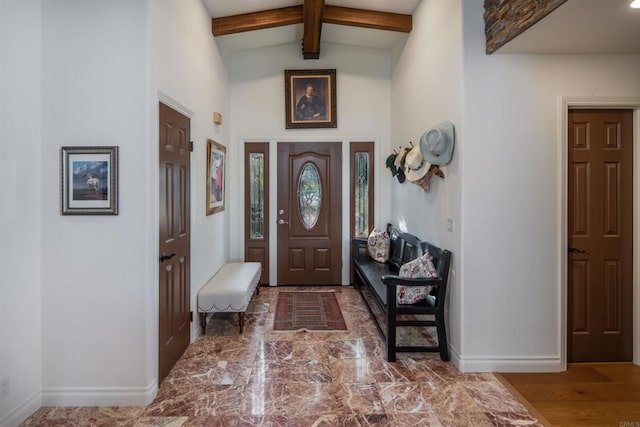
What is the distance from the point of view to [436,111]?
129 inches

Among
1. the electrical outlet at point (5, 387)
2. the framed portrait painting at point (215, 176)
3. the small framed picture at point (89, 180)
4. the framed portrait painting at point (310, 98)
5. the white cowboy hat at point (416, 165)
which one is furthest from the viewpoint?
the framed portrait painting at point (310, 98)

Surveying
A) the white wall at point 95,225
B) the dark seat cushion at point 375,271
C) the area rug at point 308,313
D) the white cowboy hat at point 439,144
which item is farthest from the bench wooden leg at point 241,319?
the white cowboy hat at point 439,144

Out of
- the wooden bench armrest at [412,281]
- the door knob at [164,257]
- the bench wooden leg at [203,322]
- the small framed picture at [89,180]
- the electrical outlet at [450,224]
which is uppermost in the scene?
the small framed picture at [89,180]

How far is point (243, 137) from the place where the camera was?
5.20 metres

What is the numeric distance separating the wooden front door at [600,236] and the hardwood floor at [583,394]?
18cm

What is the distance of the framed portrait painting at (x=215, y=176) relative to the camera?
3.86 metres

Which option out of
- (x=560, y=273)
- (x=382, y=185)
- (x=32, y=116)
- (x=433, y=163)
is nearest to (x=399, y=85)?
(x=382, y=185)

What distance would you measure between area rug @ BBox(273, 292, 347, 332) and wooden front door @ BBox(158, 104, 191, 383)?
3.35 ft

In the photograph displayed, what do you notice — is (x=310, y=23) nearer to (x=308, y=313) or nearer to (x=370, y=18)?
(x=370, y=18)

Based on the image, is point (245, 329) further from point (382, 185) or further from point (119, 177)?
point (382, 185)

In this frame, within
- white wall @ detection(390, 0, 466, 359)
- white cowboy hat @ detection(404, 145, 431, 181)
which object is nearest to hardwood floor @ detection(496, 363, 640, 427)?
white wall @ detection(390, 0, 466, 359)

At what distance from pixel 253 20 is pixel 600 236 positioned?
401cm

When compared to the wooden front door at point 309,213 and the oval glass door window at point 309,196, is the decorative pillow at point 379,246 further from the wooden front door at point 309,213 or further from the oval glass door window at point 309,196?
the oval glass door window at point 309,196

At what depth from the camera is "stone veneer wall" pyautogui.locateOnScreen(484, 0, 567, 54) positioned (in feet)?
7.03
